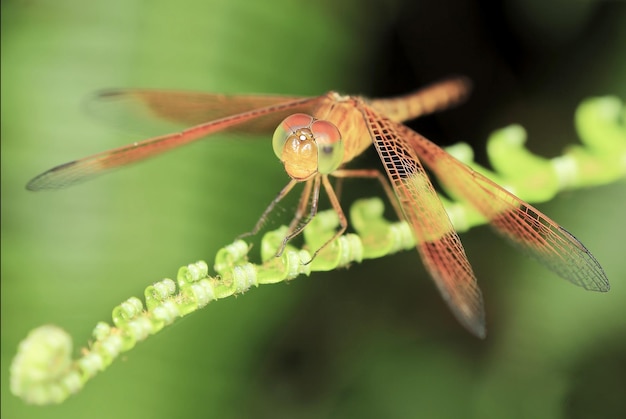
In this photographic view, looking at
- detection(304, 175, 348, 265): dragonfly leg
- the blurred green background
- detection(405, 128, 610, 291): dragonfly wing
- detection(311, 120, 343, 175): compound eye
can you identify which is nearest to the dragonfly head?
detection(311, 120, 343, 175): compound eye

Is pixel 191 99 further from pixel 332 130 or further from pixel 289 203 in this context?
pixel 332 130

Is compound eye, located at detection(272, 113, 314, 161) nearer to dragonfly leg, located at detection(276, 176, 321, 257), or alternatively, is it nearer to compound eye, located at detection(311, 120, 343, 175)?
compound eye, located at detection(311, 120, 343, 175)

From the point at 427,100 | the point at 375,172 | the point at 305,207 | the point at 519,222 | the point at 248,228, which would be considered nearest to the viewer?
the point at 519,222

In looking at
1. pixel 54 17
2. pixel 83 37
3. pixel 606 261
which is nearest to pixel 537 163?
pixel 606 261

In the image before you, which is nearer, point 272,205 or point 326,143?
point 326,143

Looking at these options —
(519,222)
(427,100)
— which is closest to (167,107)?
(427,100)

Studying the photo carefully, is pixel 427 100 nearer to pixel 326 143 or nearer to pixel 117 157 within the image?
pixel 326 143
